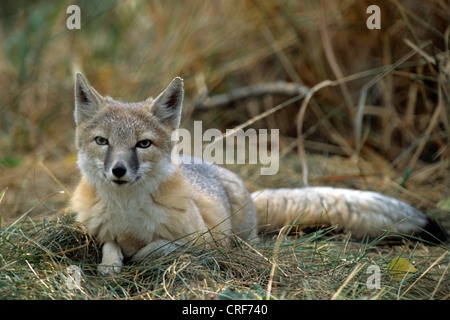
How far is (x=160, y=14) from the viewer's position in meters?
7.46

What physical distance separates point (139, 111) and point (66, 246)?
108 centimetres

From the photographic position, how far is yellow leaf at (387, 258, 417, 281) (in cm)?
306

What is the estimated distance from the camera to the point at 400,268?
3.16 meters

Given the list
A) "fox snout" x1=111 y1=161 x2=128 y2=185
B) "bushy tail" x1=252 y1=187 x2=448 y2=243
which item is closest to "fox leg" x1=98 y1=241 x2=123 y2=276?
"fox snout" x1=111 y1=161 x2=128 y2=185

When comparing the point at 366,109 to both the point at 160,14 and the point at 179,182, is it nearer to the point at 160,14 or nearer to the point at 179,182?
the point at 160,14

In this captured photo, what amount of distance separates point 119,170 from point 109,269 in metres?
0.67

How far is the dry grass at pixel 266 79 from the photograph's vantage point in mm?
5305

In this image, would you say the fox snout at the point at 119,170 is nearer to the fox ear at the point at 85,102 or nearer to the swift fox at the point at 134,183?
the swift fox at the point at 134,183

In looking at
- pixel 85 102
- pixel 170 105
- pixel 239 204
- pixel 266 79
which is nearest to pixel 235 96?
pixel 266 79

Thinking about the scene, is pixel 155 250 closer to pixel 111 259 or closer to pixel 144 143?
pixel 111 259

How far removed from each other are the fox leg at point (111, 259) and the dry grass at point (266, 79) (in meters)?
0.49

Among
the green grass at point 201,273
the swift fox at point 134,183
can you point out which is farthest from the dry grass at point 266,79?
the swift fox at point 134,183

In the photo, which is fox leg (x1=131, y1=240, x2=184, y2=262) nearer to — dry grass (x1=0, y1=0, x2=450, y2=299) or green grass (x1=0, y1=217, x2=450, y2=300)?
green grass (x1=0, y1=217, x2=450, y2=300)

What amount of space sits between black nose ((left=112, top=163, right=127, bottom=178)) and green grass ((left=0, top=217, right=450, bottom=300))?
2.05 ft
